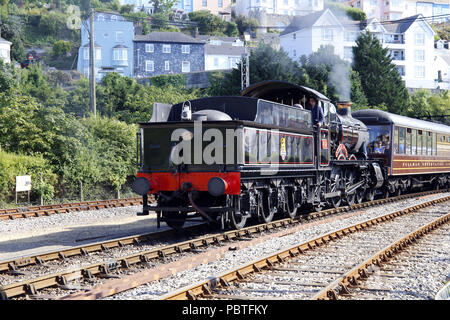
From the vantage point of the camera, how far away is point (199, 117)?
11766mm

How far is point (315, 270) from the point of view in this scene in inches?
320

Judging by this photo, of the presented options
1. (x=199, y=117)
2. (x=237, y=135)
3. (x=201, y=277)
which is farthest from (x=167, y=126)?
(x=201, y=277)

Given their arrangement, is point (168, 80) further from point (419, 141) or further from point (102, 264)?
point (102, 264)

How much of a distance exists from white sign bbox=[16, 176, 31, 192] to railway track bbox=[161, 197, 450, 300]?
1144cm

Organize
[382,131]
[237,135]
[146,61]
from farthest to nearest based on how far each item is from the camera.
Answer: [146,61] < [382,131] < [237,135]

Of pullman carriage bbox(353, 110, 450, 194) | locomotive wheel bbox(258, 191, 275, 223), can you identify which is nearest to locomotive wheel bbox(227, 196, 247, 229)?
Answer: locomotive wheel bbox(258, 191, 275, 223)

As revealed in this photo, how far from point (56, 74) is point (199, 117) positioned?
56.2m

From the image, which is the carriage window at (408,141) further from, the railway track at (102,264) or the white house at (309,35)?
the white house at (309,35)

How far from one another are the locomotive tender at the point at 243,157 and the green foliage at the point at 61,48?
2662 inches

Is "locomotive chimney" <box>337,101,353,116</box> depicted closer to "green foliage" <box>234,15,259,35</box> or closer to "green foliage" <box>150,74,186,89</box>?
"green foliage" <box>150,74,186,89</box>

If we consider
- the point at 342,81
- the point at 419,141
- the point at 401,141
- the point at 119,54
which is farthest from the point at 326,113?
the point at 119,54

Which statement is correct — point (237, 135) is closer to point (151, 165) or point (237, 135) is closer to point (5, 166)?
point (151, 165)

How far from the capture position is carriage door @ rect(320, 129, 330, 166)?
1523 centimetres

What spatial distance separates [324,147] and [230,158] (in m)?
4.99
